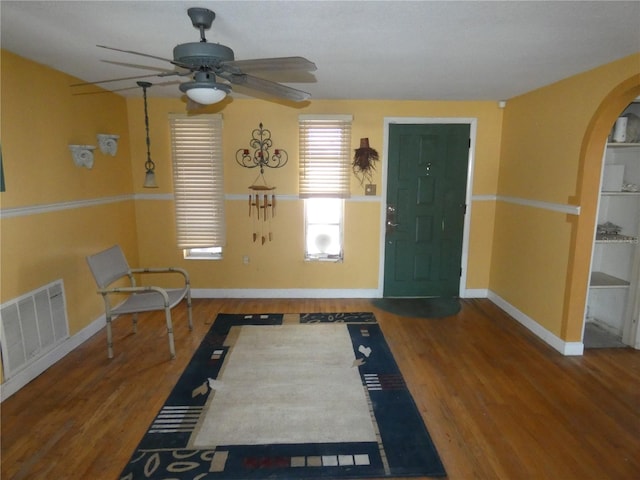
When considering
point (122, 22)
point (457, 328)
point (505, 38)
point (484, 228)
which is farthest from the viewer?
point (484, 228)

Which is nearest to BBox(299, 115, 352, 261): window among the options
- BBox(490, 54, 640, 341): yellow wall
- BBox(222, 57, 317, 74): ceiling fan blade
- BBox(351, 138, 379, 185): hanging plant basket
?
BBox(351, 138, 379, 185): hanging plant basket

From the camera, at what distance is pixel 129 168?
4.33m

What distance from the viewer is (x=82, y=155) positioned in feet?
10.9

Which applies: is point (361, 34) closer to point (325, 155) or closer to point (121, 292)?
point (325, 155)

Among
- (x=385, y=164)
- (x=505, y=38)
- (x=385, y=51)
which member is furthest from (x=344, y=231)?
(x=505, y=38)

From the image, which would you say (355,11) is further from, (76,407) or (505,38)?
(76,407)

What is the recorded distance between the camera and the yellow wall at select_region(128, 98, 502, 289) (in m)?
4.29

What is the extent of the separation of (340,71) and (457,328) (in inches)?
107

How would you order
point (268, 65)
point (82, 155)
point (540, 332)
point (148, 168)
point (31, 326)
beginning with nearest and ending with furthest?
point (268, 65) < point (31, 326) < point (82, 155) < point (540, 332) < point (148, 168)

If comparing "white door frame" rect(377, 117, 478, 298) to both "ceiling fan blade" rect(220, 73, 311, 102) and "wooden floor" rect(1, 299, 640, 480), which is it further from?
"ceiling fan blade" rect(220, 73, 311, 102)

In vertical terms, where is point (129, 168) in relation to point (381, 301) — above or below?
above

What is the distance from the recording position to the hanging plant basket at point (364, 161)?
4289 millimetres

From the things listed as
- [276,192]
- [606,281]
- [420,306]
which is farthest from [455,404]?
[276,192]

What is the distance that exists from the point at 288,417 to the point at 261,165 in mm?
2884
